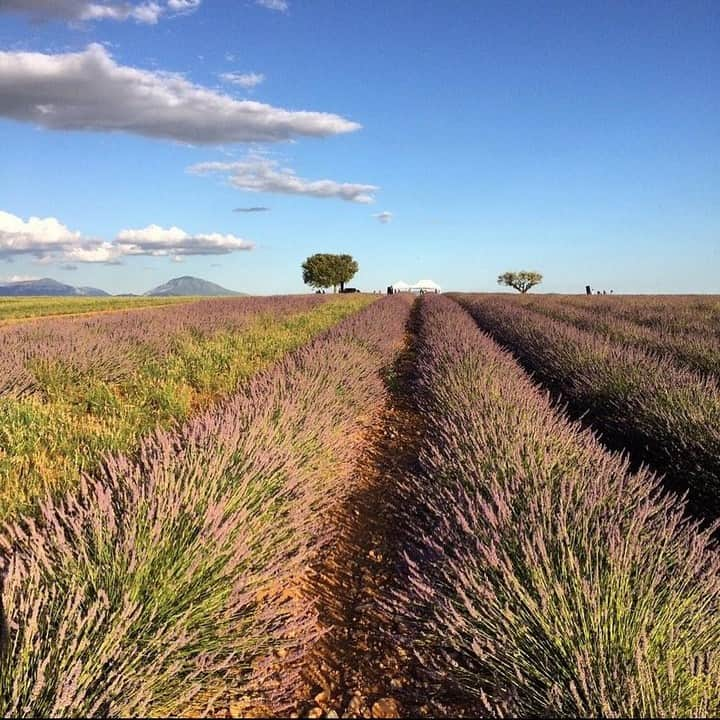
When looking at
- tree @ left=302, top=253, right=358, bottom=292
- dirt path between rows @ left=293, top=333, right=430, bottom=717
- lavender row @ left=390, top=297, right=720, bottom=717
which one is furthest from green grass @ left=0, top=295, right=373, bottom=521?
tree @ left=302, top=253, right=358, bottom=292

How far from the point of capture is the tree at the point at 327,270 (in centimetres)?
6009

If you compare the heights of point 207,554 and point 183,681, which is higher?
point 207,554

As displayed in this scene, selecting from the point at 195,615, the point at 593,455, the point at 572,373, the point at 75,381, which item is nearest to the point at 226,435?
the point at 195,615

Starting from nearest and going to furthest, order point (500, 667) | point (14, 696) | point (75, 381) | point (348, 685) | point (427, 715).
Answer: point (14, 696) → point (500, 667) → point (427, 715) → point (348, 685) → point (75, 381)

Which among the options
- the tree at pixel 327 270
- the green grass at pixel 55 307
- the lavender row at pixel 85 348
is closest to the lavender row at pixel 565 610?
the lavender row at pixel 85 348

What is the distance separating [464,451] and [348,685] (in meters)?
1.50

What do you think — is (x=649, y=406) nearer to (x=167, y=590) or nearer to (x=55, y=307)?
(x=167, y=590)

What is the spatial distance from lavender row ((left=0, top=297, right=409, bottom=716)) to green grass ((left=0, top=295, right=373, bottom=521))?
0.65 metres

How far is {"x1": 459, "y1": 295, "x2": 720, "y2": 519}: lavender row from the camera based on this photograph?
347 centimetres

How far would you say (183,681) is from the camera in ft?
4.69

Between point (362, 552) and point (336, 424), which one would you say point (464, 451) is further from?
point (336, 424)

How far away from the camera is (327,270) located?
60.2 meters

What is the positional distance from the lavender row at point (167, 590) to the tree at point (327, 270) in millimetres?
58279

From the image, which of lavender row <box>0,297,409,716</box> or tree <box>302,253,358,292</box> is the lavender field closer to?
lavender row <box>0,297,409,716</box>
